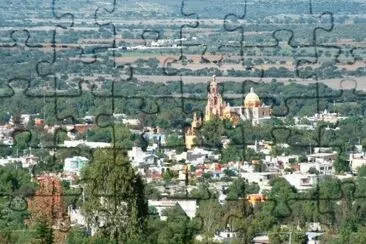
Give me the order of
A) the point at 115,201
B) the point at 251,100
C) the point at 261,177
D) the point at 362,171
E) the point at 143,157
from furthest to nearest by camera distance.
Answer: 1. the point at 251,100
2. the point at 143,157
3. the point at 362,171
4. the point at 261,177
5. the point at 115,201

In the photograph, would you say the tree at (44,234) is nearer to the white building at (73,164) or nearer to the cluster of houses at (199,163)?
the white building at (73,164)

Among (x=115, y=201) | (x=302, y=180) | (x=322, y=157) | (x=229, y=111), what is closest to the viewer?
(x=115, y=201)

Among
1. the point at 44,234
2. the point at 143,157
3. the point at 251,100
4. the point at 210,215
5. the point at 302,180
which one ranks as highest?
the point at 251,100

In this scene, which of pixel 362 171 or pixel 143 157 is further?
pixel 143 157

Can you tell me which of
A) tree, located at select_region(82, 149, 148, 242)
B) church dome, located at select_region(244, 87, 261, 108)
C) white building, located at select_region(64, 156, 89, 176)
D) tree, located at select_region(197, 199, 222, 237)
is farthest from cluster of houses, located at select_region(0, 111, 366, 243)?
tree, located at select_region(82, 149, 148, 242)

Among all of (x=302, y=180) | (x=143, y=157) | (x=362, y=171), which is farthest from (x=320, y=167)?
(x=302, y=180)

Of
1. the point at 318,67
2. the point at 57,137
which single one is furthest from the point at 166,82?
the point at 57,137

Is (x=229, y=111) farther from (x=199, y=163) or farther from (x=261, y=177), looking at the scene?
(x=261, y=177)
